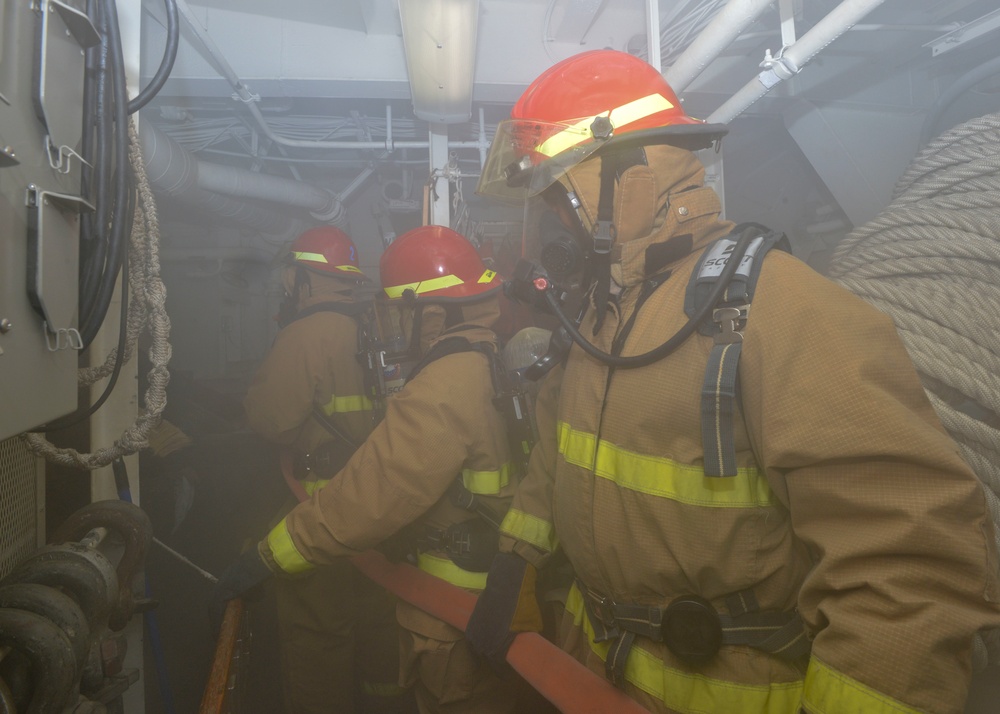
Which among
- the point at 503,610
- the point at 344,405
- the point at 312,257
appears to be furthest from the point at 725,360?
the point at 312,257

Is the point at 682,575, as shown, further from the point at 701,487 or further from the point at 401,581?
the point at 401,581

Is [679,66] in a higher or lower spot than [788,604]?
higher

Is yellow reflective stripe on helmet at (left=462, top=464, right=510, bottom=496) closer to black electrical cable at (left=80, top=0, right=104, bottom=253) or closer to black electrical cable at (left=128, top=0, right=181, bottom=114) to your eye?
black electrical cable at (left=80, top=0, right=104, bottom=253)

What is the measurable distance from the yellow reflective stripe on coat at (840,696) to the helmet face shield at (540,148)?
4.29 ft

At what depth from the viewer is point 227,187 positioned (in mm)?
4312

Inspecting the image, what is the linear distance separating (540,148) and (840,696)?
1.50 m

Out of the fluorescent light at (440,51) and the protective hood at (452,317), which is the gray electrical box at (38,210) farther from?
the protective hood at (452,317)

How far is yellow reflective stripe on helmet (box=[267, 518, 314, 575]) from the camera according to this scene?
191 cm

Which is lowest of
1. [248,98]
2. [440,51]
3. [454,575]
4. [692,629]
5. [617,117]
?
[454,575]

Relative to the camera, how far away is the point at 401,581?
7.57 feet

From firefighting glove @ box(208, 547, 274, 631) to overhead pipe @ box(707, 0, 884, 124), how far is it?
2824 mm

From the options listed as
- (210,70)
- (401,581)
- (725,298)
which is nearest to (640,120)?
(725,298)

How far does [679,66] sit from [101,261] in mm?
2335

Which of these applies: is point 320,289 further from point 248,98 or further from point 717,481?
point 717,481
